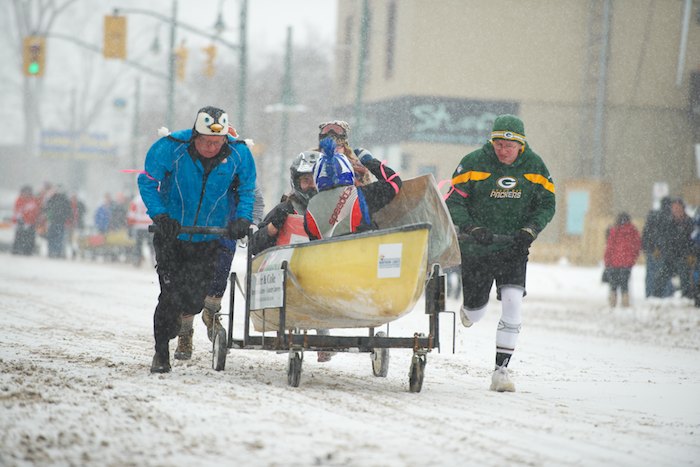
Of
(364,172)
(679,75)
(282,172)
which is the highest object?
(679,75)

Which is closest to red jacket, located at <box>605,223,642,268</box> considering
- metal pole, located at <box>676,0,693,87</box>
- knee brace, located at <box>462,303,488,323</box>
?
knee brace, located at <box>462,303,488,323</box>

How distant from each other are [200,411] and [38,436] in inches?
44.1

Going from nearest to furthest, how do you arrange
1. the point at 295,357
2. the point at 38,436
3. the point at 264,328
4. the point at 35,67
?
the point at 38,436 → the point at 295,357 → the point at 264,328 → the point at 35,67

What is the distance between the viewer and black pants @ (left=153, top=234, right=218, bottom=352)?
28.8 feet

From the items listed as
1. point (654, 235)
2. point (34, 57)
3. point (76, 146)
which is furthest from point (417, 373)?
point (76, 146)

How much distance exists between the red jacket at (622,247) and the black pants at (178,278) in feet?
45.8

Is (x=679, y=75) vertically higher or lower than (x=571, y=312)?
higher

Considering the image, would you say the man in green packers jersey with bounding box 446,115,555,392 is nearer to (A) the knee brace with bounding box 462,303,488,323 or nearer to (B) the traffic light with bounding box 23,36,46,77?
(A) the knee brace with bounding box 462,303,488,323

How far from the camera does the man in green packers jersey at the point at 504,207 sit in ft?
28.9

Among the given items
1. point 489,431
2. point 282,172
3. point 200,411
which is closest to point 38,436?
point 200,411

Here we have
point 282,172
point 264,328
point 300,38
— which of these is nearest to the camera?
point 264,328

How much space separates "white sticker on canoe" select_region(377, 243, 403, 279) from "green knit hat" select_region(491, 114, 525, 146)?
1581mm

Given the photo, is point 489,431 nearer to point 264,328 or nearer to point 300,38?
point 264,328

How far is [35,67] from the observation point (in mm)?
31578
